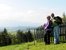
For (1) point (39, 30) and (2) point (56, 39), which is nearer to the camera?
(2) point (56, 39)

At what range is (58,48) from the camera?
46.2ft

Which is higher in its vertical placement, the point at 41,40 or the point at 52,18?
the point at 52,18

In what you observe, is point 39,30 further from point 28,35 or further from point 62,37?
point 28,35

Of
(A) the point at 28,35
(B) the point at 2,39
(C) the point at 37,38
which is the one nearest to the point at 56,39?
(C) the point at 37,38

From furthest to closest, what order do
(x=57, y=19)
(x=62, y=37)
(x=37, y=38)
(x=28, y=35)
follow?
(x=28, y=35)
(x=37, y=38)
(x=62, y=37)
(x=57, y=19)

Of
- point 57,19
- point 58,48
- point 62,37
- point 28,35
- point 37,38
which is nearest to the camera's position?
point 58,48

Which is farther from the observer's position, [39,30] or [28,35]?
[28,35]

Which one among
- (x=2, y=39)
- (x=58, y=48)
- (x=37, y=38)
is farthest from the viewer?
(x=2, y=39)

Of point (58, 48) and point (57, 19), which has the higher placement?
point (57, 19)

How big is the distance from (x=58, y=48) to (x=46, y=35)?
273 cm

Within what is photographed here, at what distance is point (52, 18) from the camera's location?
16.5 m

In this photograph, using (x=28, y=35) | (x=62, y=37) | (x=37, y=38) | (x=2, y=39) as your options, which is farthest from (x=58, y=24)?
(x=28, y=35)

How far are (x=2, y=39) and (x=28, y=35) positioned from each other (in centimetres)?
2036

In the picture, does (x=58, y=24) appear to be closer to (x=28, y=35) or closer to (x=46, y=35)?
(x=46, y=35)
